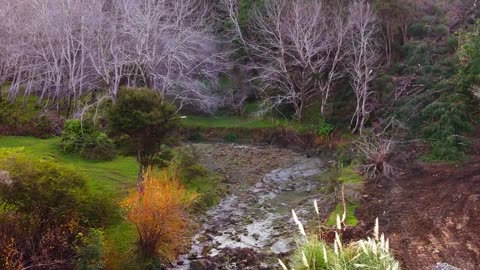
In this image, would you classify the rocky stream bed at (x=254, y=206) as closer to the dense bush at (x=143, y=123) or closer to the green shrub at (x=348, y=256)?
the dense bush at (x=143, y=123)

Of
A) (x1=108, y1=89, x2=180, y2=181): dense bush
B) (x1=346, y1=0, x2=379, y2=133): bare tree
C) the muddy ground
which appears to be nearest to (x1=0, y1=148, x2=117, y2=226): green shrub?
(x1=108, y1=89, x2=180, y2=181): dense bush

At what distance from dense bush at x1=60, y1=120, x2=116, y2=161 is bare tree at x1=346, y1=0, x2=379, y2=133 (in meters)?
15.2

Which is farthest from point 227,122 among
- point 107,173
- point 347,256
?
point 347,256

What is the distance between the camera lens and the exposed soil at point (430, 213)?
16.8 meters

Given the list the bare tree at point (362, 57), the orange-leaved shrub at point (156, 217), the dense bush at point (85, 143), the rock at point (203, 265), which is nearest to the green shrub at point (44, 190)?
the orange-leaved shrub at point (156, 217)

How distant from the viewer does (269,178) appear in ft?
92.2

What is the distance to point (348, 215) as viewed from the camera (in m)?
21.1

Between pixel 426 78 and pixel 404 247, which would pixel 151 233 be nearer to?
pixel 404 247

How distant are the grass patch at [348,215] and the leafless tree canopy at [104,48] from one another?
13.3 meters

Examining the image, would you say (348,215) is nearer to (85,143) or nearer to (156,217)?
(156,217)

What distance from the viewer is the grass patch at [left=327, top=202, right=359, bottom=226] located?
66.7 ft

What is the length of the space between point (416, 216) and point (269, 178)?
30.9 feet

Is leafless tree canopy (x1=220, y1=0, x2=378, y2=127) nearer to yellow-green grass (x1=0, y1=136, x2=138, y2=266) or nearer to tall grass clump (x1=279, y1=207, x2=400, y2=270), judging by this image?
yellow-green grass (x1=0, y1=136, x2=138, y2=266)

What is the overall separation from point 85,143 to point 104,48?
8.63 m
